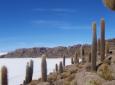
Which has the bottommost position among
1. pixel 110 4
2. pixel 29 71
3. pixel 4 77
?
pixel 29 71

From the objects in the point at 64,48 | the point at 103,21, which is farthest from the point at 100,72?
the point at 64,48

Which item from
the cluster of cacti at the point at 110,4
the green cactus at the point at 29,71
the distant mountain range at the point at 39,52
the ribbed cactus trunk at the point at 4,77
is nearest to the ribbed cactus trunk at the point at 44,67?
the green cactus at the point at 29,71

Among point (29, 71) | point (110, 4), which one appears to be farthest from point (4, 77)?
point (29, 71)

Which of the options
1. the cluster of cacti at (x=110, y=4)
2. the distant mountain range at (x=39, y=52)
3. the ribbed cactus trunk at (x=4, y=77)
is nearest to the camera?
the cluster of cacti at (x=110, y=4)

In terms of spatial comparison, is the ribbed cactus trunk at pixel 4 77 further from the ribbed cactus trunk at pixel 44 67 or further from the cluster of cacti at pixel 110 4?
the cluster of cacti at pixel 110 4

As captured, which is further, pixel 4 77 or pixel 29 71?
pixel 29 71

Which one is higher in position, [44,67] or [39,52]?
[44,67]

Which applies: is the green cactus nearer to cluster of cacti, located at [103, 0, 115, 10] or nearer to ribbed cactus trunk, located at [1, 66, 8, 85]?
ribbed cactus trunk, located at [1, 66, 8, 85]

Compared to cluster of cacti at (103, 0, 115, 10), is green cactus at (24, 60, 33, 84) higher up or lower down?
lower down

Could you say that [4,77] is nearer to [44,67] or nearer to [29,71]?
[44,67]

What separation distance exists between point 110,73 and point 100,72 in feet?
4.73

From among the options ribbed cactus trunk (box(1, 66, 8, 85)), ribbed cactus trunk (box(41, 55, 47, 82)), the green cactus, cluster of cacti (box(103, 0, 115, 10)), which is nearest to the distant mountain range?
the green cactus

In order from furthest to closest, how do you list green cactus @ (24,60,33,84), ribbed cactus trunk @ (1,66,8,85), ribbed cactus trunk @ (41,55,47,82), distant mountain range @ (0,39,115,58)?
1. distant mountain range @ (0,39,115,58)
2. green cactus @ (24,60,33,84)
3. ribbed cactus trunk @ (41,55,47,82)
4. ribbed cactus trunk @ (1,66,8,85)

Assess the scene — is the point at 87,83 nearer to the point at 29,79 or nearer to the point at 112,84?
the point at 112,84
